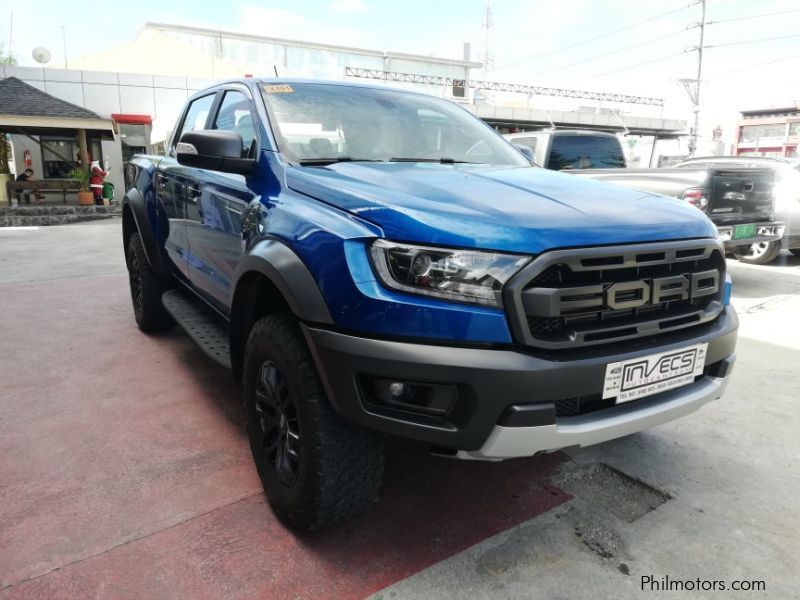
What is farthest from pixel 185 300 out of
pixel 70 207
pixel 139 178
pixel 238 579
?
pixel 70 207

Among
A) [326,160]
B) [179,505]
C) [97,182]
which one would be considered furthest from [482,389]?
[97,182]

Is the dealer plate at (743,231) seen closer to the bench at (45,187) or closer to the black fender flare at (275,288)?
the black fender flare at (275,288)

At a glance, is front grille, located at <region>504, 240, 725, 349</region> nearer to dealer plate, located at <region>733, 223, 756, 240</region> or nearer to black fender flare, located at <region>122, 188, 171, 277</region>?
black fender flare, located at <region>122, 188, 171, 277</region>

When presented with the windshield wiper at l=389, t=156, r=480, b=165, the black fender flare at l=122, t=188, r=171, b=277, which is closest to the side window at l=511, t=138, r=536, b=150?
the black fender flare at l=122, t=188, r=171, b=277

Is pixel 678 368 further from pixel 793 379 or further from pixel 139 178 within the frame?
pixel 139 178

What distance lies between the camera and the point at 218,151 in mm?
2373

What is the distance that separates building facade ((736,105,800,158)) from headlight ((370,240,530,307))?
78.6 m

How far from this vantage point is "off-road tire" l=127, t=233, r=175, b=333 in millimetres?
4262

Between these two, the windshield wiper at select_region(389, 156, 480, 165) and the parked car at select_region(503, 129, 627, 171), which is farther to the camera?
the parked car at select_region(503, 129, 627, 171)

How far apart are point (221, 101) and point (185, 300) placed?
4.47 ft

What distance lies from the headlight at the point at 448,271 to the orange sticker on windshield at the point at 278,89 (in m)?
1.44

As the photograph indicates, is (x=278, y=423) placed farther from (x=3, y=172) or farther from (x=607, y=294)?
(x=3, y=172)

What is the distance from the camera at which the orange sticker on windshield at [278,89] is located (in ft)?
9.09

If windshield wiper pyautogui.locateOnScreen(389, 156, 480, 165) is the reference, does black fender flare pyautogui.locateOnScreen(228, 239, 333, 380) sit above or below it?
below
